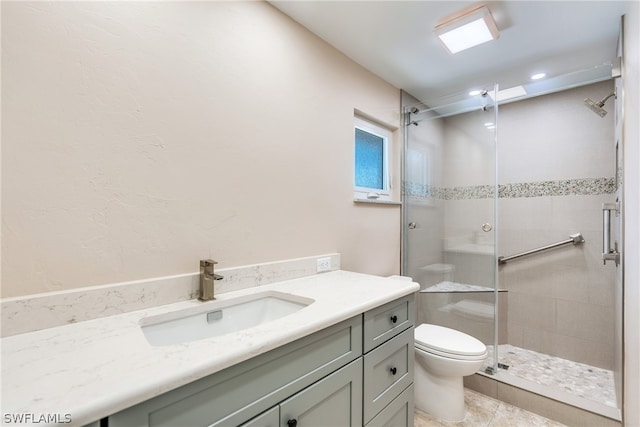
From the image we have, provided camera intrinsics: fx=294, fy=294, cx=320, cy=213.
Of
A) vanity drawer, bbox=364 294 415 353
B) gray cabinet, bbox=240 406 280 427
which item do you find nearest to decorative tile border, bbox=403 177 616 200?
vanity drawer, bbox=364 294 415 353

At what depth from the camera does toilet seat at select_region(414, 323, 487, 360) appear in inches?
68.5

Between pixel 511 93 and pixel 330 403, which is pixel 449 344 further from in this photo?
pixel 511 93

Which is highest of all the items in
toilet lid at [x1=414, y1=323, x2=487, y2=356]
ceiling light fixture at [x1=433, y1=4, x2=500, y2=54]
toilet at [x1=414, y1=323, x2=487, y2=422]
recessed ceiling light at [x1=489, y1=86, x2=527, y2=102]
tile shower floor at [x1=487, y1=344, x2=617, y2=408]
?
ceiling light fixture at [x1=433, y1=4, x2=500, y2=54]

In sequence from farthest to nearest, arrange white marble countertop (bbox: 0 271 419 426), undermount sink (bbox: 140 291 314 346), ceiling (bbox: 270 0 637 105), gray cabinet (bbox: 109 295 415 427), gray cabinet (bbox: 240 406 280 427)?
ceiling (bbox: 270 0 637 105)
undermount sink (bbox: 140 291 314 346)
gray cabinet (bbox: 240 406 280 427)
gray cabinet (bbox: 109 295 415 427)
white marble countertop (bbox: 0 271 419 426)

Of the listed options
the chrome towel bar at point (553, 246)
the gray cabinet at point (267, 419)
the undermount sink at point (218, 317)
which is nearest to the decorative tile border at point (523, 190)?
the chrome towel bar at point (553, 246)

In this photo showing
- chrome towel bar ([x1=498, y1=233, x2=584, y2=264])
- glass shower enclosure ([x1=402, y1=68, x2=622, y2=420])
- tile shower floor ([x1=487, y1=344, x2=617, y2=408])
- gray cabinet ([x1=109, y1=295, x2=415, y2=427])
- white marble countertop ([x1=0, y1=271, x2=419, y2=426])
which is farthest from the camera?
chrome towel bar ([x1=498, y1=233, x2=584, y2=264])

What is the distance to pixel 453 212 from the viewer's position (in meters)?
2.66

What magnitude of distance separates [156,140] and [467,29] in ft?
5.82

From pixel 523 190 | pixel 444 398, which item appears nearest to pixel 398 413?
pixel 444 398

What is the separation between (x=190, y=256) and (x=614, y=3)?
2410 mm

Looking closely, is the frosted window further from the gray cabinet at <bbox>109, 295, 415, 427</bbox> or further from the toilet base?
the toilet base

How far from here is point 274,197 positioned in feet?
5.07

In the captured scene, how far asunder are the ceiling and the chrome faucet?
4.47 ft

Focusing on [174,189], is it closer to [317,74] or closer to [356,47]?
[317,74]
